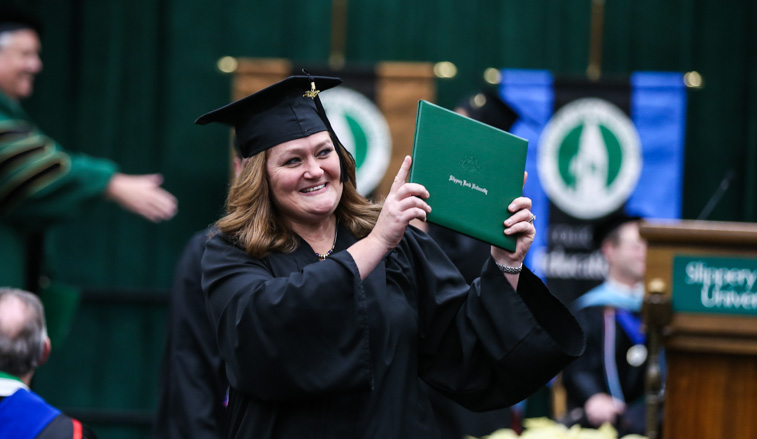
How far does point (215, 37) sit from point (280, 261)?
428cm

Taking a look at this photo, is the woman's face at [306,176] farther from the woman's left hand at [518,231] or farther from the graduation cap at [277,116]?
the woman's left hand at [518,231]

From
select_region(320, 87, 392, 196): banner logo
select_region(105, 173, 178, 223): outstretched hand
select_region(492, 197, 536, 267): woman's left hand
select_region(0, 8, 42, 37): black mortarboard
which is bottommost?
select_region(492, 197, 536, 267): woman's left hand

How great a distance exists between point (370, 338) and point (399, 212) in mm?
351

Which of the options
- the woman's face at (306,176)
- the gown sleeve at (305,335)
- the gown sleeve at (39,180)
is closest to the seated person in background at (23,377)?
the gown sleeve at (305,335)

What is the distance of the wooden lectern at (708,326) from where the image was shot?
3.54 m

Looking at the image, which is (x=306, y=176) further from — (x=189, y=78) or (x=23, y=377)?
(x=189, y=78)

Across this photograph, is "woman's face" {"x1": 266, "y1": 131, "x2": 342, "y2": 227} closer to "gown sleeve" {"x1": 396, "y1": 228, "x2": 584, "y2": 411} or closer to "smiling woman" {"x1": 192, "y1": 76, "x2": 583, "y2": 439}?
"smiling woman" {"x1": 192, "y1": 76, "x2": 583, "y2": 439}

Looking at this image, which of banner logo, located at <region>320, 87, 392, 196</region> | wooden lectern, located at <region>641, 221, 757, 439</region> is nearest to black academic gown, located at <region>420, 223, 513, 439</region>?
wooden lectern, located at <region>641, 221, 757, 439</region>

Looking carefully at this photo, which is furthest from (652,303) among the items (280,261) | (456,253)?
(280,261)

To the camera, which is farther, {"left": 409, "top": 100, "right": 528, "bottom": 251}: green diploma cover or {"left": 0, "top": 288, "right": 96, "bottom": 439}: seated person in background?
{"left": 0, "top": 288, "right": 96, "bottom": 439}: seated person in background

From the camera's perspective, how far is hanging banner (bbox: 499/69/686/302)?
19.3 ft

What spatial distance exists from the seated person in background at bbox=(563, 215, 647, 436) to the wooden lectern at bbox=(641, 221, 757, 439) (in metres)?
1.34

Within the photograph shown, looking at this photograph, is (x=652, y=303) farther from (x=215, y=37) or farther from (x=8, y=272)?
(x=215, y=37)

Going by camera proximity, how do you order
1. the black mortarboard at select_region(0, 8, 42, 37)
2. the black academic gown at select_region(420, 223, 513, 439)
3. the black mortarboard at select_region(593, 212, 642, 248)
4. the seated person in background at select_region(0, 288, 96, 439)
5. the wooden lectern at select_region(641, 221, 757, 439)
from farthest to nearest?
the black mortarboard at select_region(593, 212, 642, 248) < the black mortarboard at select_region(0, 8, 42, 37) < the black academic gown at select_region(420, 223, 513, 439) < the wooden lectern at select_region(641, 221, 757, 439) < the seated person in background at select_region(0, 288, 96, 439)
